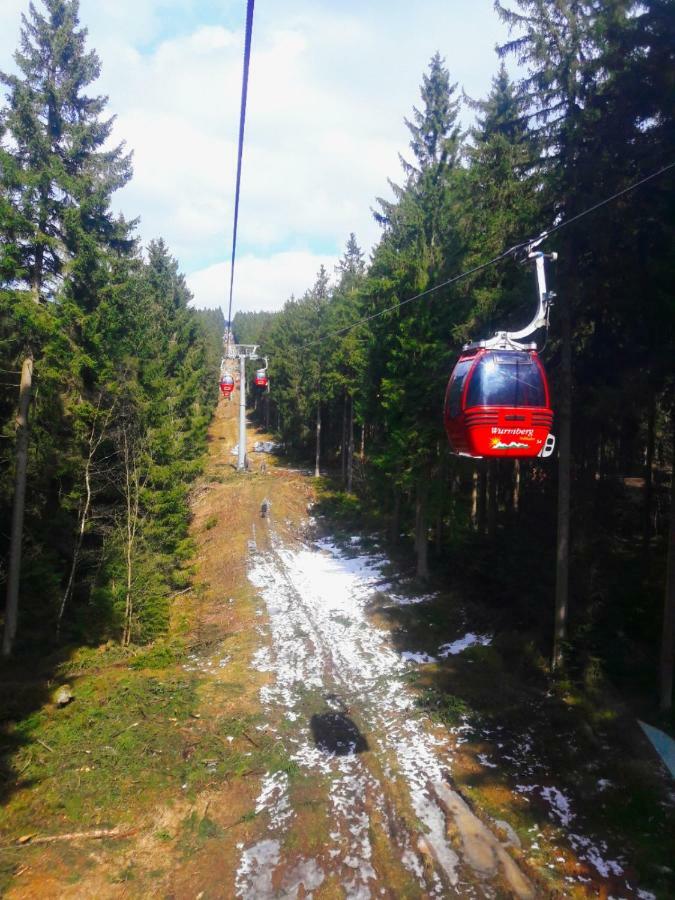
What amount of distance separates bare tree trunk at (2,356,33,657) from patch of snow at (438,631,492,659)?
38.7ft

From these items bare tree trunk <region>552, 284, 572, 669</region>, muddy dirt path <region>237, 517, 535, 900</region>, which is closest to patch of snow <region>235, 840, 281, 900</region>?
muddy dirt path <region>237, 517, 535, 900</region>

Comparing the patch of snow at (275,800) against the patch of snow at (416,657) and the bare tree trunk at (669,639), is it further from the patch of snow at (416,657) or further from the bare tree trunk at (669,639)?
the bare tree trunk at (669,639)

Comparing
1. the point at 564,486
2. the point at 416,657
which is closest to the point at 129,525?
the point at 416,657

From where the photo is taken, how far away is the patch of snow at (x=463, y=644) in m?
15.9

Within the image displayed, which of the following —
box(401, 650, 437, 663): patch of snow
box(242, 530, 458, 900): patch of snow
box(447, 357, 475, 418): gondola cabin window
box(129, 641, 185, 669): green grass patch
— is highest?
box(447, 357, 475, 418): gondola cabin window

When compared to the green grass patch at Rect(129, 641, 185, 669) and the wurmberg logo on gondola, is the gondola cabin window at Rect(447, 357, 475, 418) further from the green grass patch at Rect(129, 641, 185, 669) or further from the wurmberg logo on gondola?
the green grass patch at Rect(129, 641, 185, 669)

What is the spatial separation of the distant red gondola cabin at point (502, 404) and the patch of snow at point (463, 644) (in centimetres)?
854

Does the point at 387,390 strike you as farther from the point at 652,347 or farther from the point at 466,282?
the point at 652,347

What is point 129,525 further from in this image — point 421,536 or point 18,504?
point 421,536

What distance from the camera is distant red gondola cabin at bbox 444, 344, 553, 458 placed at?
8977 mm

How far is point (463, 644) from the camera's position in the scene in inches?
643

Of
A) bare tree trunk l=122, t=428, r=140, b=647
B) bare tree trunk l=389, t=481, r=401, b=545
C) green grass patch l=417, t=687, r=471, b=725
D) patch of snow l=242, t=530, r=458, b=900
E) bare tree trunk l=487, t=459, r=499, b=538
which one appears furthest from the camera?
bare tree trunk l=389, t=481, r=401, b=545

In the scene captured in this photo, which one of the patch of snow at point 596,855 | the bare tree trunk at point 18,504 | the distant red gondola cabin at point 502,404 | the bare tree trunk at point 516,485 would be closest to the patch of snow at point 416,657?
the bare tree trunk at point 516,485

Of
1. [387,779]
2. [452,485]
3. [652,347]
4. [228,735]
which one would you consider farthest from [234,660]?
[652,347]
